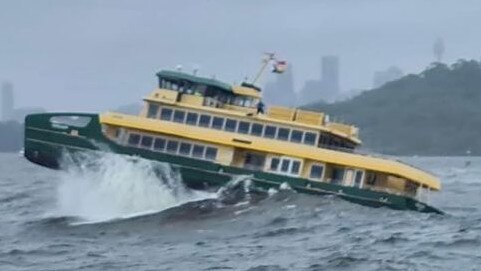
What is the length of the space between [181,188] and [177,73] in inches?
221

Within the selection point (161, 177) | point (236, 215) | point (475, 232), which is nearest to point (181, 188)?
point (161, 177)

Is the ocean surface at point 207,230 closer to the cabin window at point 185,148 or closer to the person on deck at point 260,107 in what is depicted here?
the cabin window at point 185,148

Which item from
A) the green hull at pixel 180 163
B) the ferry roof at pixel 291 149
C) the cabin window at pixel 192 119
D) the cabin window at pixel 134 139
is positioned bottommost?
the green hull at pixel 180 163


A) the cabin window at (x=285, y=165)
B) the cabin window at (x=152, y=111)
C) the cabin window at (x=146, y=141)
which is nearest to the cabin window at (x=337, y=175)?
the cabin window at (x=285, y=165)

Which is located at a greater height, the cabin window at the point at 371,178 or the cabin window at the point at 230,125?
the cabin window at the point at 230,125

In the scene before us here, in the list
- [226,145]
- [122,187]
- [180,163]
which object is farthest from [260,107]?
[122,187]

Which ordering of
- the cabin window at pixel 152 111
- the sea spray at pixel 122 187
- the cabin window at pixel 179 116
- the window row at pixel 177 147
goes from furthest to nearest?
the cabin window at pixel 152 111, the cabin window at pixel 179 116, the window row at pixel 177 147, the sea spray at pixel 122 187

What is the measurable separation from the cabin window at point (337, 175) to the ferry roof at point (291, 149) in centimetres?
49

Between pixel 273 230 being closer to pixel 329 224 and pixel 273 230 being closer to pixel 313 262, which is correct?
pixel 329 224

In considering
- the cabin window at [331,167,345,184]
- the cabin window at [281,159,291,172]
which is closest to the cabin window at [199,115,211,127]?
the cabin window at [281,159,291,172]

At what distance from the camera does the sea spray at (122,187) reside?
170ft

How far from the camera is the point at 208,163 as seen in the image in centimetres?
5147

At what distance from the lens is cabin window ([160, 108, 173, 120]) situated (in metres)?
53.3

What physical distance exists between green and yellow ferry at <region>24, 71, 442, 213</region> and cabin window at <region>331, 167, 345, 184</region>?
4 centimetres
